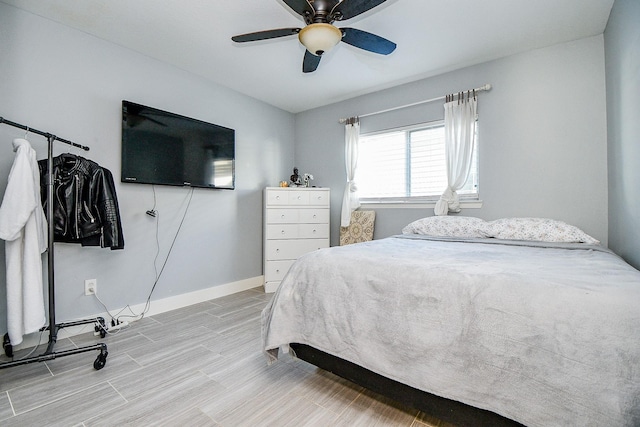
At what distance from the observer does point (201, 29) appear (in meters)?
2.37

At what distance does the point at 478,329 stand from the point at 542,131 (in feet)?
8.15

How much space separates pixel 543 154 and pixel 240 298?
3433 millimetres

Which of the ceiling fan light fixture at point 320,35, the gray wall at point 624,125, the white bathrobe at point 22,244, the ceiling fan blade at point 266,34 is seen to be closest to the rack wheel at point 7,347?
the white bathrobe at point 22,244

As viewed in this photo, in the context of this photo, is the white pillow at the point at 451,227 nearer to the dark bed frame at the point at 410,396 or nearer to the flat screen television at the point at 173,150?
the dark bed frame at the point at 410,396

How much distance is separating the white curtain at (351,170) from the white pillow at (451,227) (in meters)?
1.03

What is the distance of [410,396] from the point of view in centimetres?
124

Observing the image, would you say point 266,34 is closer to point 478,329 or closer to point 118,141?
point 118,141

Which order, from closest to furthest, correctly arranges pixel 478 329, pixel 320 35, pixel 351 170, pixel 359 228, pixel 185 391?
pixel 478 329 → pixel 185 391 → pixel 320 35 → pixel 359 228 → pixel 351 170

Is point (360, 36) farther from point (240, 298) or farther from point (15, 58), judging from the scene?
point (240, 298)

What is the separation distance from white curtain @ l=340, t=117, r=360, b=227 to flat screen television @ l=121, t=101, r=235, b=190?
1.47m

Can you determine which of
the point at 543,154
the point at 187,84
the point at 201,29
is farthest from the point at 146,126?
the point at 543,154

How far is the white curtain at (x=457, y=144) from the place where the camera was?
293 centimetres

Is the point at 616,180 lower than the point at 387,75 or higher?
lower

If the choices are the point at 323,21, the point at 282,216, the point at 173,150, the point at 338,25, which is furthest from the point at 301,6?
the point at 282,216
